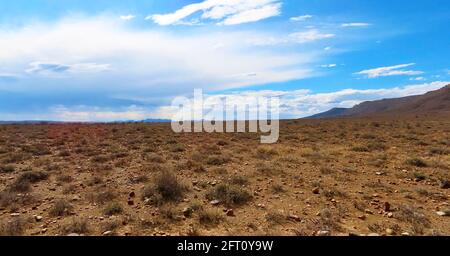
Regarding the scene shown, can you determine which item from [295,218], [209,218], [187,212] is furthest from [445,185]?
[187,212]

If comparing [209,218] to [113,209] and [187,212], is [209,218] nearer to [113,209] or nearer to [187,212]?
[187,212]

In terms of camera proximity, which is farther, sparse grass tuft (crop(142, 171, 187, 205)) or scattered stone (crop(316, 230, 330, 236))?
sparse grass tuft (crop(142, 171, 187, 205))

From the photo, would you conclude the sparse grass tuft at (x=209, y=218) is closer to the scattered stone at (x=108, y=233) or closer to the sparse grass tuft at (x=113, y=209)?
the scattered stone at (x=108, y=233)

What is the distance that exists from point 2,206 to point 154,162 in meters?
6.00

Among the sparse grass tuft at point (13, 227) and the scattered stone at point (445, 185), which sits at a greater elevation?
the scattered stone at point (445, 185)

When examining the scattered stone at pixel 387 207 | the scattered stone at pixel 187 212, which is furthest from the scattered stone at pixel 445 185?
the scattered stone at pixel 187 212

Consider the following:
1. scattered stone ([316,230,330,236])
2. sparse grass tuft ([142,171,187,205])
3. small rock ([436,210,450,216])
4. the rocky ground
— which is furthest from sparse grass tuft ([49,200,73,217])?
small rock ([436,210,450,216])

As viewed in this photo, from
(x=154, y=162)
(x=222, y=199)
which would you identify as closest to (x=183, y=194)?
(x=222, y=199)

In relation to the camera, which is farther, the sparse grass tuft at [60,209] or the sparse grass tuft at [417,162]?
the sparse grass tuft at [417,162]

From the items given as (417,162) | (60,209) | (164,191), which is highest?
(417,162)

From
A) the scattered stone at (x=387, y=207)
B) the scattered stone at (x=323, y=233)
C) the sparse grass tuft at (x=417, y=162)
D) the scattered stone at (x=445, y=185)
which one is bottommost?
the scattered stone at (x=323, y=233)

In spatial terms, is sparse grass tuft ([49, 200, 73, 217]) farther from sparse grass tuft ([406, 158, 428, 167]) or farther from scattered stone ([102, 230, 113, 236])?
sparse grass tuft ([406, 158, 428, 167])

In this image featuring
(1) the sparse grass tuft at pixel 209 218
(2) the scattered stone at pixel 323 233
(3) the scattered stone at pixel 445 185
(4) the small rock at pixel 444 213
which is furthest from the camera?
(3) the scattered stone at pixel 445 185
